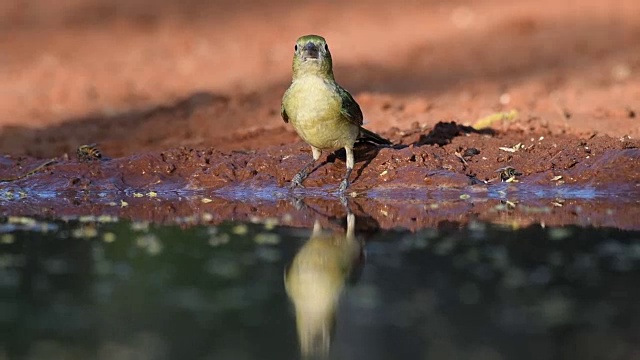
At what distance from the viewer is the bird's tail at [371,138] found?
29.1 feet

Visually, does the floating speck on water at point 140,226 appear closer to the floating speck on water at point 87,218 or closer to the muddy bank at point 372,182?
the muddy bank at point 372,182

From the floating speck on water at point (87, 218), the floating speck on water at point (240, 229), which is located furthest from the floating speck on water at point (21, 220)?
the floating speck on water at point (240, 229)

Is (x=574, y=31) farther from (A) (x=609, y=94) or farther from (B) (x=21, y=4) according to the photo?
(B) (x=21, y=4)

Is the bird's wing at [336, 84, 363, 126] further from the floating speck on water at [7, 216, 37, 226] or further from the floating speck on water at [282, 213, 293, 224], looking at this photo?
the floating speck on water at [7, 216, 37, 226]

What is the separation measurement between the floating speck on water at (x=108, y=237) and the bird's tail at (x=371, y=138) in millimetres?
2564

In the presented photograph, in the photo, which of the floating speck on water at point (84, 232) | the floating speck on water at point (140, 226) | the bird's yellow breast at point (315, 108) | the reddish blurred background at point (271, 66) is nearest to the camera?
the floating speck on water at point (84, 232)

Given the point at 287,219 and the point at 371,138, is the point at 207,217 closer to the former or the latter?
the point at 287,219

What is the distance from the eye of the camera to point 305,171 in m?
Result: 8.68

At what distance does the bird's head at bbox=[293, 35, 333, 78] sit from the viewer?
827 centimetres

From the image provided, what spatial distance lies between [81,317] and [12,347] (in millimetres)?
471

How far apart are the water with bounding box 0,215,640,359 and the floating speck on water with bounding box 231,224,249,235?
1cm

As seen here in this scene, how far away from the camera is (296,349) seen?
15.1 feet

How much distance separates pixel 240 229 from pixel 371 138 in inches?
91.7

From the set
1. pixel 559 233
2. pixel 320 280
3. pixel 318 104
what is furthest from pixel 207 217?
pixel 559 233
